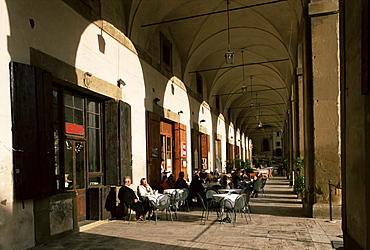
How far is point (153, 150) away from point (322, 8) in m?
5.65

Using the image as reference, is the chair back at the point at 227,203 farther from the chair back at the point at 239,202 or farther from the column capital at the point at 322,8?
the column capital at the point at 322,8

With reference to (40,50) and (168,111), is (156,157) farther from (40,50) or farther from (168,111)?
(40,50)

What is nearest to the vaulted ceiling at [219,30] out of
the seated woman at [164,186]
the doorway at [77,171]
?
the doorway at [77,171]

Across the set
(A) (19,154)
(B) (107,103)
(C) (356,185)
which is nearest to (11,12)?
(A) (19,154)

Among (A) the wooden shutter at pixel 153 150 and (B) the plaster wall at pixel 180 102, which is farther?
(B) the plaster wall at pixel 180 102

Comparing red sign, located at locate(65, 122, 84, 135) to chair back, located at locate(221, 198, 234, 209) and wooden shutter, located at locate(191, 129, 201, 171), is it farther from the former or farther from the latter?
wooden shutter, located at locate(191, 129, 201, 171)

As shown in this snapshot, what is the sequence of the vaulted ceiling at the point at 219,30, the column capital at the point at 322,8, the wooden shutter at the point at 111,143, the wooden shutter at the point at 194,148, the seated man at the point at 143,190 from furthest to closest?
the wooden shutter at the point at 194,148, the vaulted ceiling at the point at 219,30, the wooden shutter at the point at 111,143, the seated man at the point at 143,190, the column capital at the point at 322,8

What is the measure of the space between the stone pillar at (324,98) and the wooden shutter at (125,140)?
4210 mm

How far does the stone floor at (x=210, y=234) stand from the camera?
4.96 metres

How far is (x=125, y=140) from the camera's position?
305 inches

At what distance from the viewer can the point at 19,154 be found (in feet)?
15.5

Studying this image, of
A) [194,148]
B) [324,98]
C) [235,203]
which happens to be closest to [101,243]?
[235,203]

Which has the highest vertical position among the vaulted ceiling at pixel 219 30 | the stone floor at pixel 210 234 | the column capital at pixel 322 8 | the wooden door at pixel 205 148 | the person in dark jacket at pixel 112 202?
the vaulted ceiling at pixel 219 30

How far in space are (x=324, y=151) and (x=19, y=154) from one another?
5.76 m
